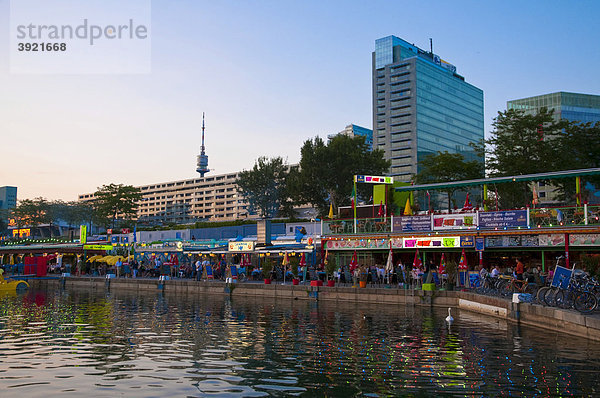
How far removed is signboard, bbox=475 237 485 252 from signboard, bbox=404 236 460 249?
1.17 metres

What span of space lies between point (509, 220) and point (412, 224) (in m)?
6.52

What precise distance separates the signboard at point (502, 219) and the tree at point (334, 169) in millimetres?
33250

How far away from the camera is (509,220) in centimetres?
3334

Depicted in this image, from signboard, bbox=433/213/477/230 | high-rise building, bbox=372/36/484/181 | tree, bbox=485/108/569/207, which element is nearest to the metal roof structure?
signboard, bbox=433/213/477/230

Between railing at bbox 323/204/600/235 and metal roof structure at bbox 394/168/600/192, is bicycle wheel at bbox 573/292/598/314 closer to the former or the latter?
railing at bbox 323/204/600/235

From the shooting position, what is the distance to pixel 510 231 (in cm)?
3334

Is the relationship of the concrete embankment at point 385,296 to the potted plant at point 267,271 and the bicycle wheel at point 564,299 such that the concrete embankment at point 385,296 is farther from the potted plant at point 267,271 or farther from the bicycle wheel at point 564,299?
the potted plant at point 267,271

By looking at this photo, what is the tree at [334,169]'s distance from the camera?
6750cm

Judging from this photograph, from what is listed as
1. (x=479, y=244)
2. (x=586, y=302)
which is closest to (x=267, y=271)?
(x=479, y=244)

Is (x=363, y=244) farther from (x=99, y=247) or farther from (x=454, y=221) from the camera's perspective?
(x=99, y=247)

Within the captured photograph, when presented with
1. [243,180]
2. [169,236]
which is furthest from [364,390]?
[243,180]

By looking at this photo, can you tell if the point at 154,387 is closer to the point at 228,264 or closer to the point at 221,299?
the point at 221,299

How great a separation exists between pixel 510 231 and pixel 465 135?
17402cm

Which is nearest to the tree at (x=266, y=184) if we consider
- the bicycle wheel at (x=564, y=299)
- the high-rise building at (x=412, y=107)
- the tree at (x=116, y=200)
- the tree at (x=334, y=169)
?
the tree at (x=334, y=169)
